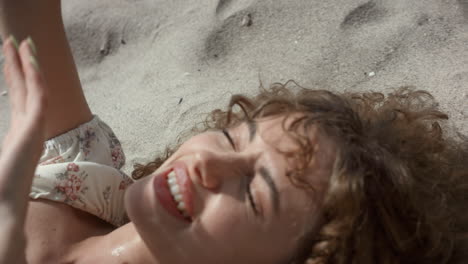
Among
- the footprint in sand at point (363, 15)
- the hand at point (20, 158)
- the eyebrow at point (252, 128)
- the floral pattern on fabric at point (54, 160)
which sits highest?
the hand at point (20, 158)

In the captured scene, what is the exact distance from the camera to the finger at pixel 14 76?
1.35 m

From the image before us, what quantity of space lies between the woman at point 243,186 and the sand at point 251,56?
785 mm

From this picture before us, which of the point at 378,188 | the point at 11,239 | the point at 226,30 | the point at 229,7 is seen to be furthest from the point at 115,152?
the point at 229,7

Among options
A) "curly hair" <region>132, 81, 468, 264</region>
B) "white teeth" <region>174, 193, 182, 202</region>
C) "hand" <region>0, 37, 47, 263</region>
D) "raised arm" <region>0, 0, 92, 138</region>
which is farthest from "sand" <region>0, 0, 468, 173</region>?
"hand" <region>0, 37, 47, 263</region>

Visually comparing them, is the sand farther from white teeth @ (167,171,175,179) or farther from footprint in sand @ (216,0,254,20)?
white teeth @ (167,171,175,179)

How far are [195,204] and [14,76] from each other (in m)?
0.66

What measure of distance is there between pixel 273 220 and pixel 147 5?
2555 millimetres

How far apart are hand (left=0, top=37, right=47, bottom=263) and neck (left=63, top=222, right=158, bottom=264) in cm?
52

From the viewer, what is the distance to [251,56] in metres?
3.07

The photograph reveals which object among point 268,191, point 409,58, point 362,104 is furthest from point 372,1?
point 268,191

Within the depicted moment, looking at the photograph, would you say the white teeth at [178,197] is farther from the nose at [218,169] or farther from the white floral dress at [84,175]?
the white floral dress at [84,175]

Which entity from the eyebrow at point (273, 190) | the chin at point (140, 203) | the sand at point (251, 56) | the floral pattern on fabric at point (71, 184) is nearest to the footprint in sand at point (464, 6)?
the sand at point (251, 56)

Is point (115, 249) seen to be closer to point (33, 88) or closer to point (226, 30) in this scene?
point (33, 88)

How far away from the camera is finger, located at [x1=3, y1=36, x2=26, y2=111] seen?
135cm
